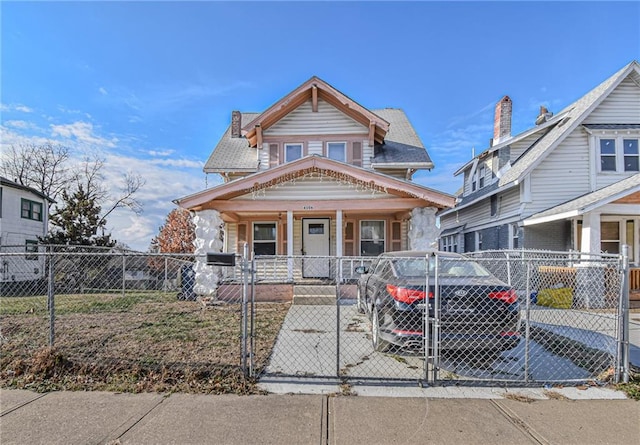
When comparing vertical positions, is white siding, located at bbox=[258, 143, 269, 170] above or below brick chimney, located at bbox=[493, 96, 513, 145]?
below

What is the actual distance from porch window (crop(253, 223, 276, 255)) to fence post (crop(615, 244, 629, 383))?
10.6 m

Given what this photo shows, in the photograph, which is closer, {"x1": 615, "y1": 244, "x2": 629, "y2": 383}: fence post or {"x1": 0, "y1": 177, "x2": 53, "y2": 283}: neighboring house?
{"x1": 615, "y1": 244, "x2": 629, "y2": 383}: fence post

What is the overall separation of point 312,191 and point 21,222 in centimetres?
1953

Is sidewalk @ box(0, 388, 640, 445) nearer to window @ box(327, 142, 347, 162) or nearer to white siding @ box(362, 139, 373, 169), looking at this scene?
white siding @ box(362, 139, 373, 169)

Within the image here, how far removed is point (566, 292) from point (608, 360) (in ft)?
20.3

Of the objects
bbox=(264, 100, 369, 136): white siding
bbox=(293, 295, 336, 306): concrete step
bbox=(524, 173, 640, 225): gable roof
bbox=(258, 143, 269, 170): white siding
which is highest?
bbox=(264, 100, 369, 136): white siding

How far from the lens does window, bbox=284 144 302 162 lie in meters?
13.5

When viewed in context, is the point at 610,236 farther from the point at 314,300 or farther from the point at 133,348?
the point at 133,348

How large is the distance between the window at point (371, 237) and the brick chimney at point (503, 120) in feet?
27.1

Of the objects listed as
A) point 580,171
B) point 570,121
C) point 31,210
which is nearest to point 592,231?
point 580,171

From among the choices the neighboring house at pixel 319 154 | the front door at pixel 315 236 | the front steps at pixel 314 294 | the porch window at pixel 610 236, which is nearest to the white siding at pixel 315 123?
the neighboring house at pixel 319 154

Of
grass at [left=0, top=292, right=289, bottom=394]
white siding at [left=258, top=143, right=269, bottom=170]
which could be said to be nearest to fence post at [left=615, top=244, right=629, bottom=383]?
grass at [left=0, top=292, right=289, bottom=394]

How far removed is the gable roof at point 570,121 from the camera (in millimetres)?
12539

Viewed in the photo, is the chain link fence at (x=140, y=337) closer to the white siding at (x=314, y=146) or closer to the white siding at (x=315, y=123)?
the white siding at (x=314, y=146)
